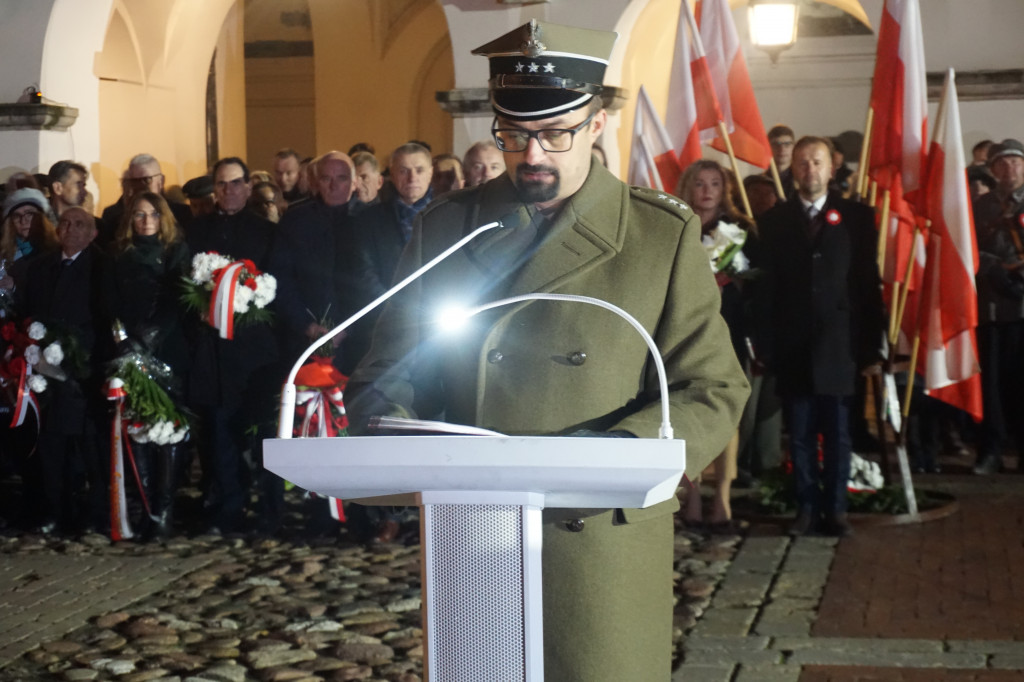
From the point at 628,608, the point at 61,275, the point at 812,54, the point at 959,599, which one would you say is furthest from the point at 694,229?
the point at 812,54

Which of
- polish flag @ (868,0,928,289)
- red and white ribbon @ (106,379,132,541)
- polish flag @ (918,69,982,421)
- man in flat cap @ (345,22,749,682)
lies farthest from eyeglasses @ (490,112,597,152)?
polish flag @ (868,0,928,289)

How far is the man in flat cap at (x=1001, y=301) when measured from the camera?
9.64 m

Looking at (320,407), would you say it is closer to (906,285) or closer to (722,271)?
(722,271)

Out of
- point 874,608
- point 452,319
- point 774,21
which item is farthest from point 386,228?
point 774,21

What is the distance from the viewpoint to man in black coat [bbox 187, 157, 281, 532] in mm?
8188

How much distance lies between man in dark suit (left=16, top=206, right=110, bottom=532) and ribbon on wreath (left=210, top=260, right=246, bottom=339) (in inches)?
34.0

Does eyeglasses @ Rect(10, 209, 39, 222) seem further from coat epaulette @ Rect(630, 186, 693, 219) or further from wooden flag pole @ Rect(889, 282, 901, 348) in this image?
coat epaulette @ Rect(630, 186, 693, 219)

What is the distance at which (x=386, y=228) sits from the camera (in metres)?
8.09

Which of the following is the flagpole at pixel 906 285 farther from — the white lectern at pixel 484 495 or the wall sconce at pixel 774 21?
the white lectern at pixel 484 495

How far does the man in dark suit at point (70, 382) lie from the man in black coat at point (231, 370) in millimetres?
628

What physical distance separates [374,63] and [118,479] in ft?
46.7

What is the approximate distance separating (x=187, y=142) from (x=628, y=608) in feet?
46.6

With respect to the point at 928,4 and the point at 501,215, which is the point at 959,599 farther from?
the point at 928,4

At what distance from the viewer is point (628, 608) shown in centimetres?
290
